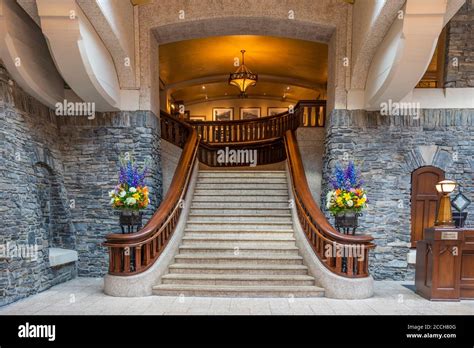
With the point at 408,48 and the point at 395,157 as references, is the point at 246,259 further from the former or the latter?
the point at 408,48

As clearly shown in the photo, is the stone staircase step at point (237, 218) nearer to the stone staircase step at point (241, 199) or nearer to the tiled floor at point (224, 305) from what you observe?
the stone staircase step at point (241, 199)

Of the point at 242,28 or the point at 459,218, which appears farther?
the point at 242,28

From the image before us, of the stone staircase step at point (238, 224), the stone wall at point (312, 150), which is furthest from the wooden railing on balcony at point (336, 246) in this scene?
the stone wall at point (312, 150)

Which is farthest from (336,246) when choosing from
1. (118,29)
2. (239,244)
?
(118,29)

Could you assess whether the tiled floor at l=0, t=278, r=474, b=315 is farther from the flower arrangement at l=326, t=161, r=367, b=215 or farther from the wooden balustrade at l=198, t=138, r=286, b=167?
the wooden balustrade at l=198, t=138, r=286, b=167

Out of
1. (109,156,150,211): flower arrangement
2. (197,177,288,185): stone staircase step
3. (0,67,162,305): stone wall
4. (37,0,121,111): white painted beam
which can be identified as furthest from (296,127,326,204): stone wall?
(37,0,121,111): white painted beam

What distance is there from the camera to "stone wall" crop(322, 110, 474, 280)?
6.06 meters

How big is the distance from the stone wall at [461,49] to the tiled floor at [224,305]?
12.7 feet

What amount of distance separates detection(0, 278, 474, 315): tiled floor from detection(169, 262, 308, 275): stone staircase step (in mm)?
563

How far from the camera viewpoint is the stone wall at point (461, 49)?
6055 millimetres

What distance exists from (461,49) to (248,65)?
19.1 feet

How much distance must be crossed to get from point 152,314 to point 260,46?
23.8 feet

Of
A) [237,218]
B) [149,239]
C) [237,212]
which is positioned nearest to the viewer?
[149,239]

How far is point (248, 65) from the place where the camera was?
34.2ft
